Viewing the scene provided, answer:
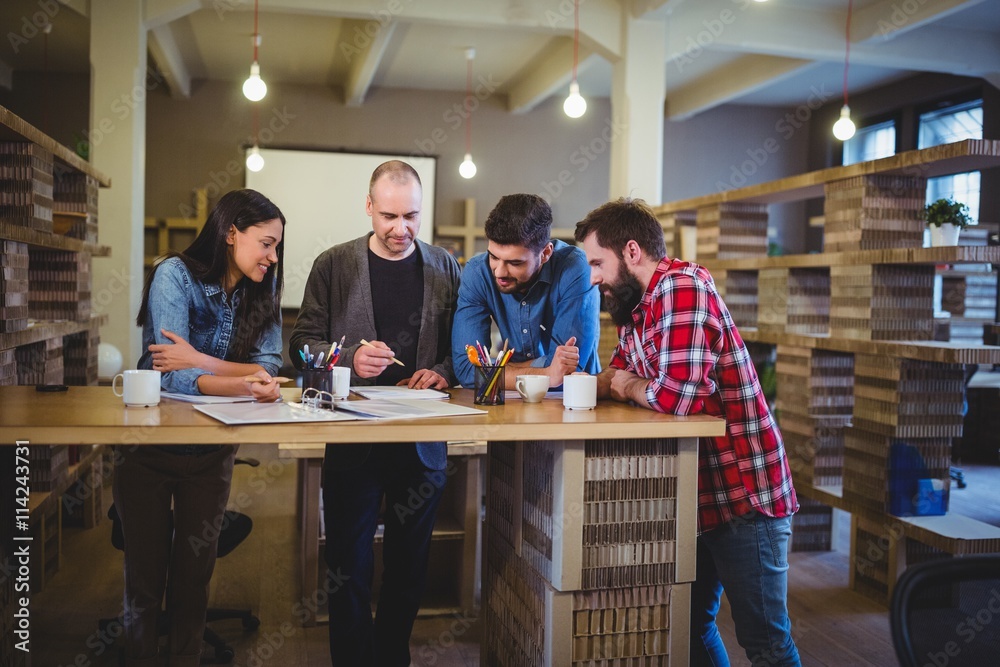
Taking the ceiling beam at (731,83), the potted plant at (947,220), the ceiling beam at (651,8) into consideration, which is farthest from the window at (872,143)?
the potted plant at (947,220)

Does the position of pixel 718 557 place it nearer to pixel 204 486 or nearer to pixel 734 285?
pixel 204 486

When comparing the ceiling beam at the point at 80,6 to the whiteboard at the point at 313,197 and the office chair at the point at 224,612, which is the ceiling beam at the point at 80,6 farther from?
the office chair at the point at 224,612

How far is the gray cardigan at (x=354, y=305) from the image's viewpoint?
7.98ft

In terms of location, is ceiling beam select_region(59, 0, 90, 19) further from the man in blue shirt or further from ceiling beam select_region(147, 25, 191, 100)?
the man in blue shirt

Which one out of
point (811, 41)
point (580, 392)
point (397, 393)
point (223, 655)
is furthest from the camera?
point (811, 41)

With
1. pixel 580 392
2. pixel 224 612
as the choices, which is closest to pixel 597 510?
pixel 580 392

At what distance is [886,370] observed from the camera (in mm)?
3451

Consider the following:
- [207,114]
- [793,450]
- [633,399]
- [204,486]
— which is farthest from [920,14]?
[207,114]

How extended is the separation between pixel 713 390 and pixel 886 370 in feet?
5.98

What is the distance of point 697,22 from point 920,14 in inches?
59.3

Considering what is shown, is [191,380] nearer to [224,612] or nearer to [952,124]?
[224,612]

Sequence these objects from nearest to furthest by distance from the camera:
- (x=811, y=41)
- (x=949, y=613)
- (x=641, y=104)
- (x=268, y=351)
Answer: (x=949, y=613) < (x=268, y=351) < (x=641, y=104) < (x=811, y=41)

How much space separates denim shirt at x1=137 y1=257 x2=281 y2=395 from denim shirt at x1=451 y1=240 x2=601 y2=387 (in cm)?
53

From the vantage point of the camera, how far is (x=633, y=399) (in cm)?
212
